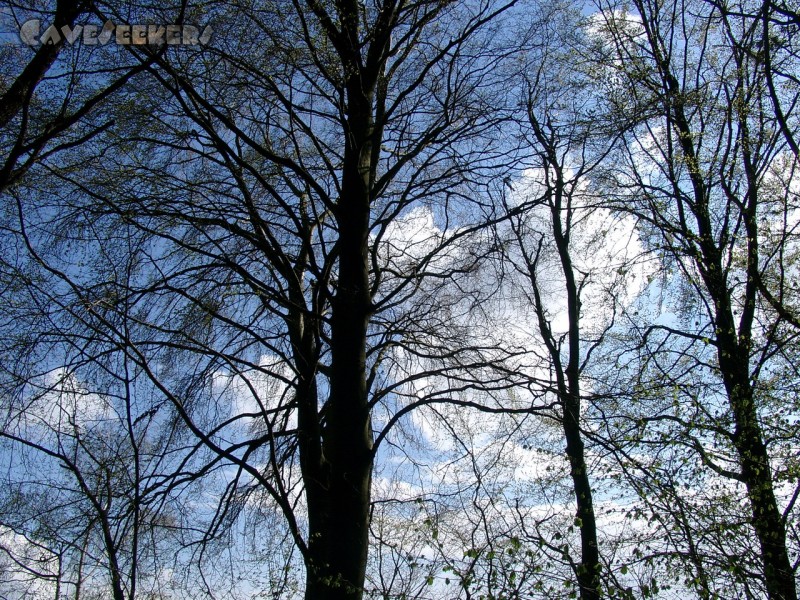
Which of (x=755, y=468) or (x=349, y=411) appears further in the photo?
(x=755, y=468)

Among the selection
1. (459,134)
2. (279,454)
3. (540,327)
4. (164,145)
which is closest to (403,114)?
(459,134)

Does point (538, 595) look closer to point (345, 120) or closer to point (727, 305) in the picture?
point (345, 120)

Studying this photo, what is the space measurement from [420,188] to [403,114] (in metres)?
0.79

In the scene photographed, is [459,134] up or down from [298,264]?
up

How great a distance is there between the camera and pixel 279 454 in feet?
19.5

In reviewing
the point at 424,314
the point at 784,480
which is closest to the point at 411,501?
the point at 424,314

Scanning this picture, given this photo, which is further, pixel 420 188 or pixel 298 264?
pixel 420 188

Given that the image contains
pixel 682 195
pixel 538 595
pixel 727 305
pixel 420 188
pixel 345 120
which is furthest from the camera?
pixel 682 195

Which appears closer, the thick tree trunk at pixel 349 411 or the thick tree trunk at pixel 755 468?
the thick tree trunk at pixel 349 411

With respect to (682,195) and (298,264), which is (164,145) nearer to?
(298,264)

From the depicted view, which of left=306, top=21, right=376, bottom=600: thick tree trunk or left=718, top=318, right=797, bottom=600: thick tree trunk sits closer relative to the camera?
left=306, top=21, right=376, bottom=600: thick tree trunk

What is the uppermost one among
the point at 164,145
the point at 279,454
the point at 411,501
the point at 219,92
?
the point at 219,92

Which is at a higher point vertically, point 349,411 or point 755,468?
point 349,411

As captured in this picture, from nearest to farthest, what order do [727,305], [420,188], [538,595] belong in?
[538,595] → [420,188] → [727,305]
